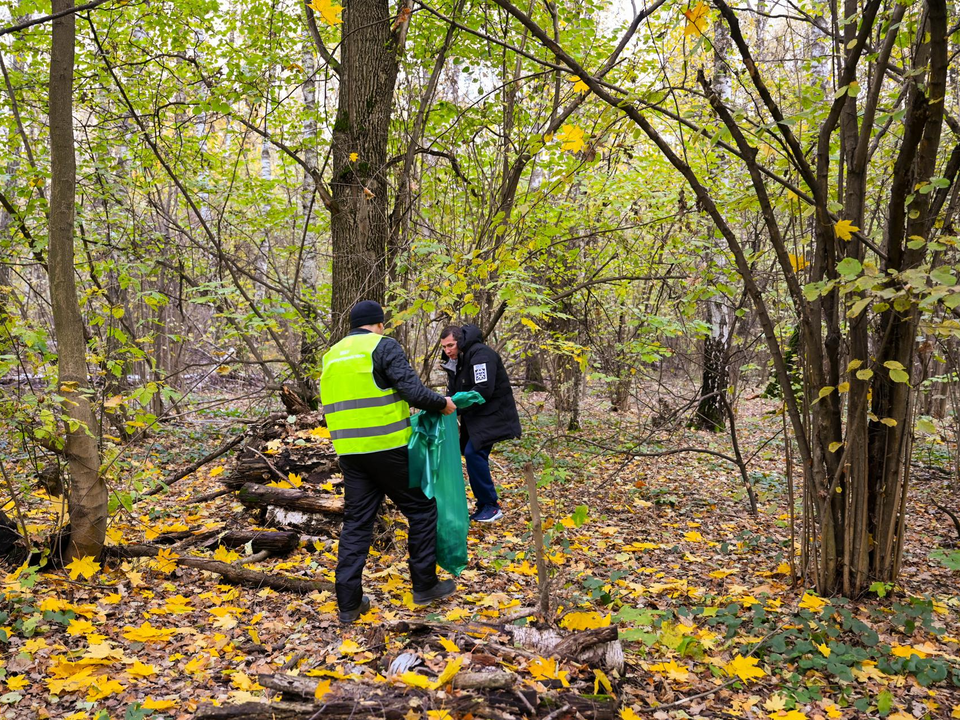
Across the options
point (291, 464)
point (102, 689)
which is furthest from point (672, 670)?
point (291, 464)

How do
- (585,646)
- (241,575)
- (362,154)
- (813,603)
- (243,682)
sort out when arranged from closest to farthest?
(243,682) < (585,646) < (813,603) < (241,575) < (362,154)

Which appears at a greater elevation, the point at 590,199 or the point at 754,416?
the point at 590,199

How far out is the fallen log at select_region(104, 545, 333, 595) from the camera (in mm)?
4172

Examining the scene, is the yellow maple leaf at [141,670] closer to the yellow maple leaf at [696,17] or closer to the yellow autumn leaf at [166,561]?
the yellow autumn leaf at [166,561]

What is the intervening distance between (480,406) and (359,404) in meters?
2.00

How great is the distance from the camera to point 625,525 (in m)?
5.87

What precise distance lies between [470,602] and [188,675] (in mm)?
1689

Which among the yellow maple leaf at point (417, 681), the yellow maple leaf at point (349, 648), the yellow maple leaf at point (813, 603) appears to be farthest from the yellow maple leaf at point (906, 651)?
the yellow maple leaf at point (349, 648)

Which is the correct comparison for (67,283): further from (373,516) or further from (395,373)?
(373,516)

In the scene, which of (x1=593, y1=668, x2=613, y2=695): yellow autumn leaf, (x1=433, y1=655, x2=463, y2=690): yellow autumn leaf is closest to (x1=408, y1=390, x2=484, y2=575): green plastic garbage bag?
(x1=433, y1=655, x2=463, y2=690): yellow autumn leaf

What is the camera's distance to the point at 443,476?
403 cm

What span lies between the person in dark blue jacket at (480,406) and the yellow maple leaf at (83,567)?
2.83 meters

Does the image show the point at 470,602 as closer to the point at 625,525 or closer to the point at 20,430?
the point at 625,525

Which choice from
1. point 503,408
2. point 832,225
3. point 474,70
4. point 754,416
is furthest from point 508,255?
point 754,416
